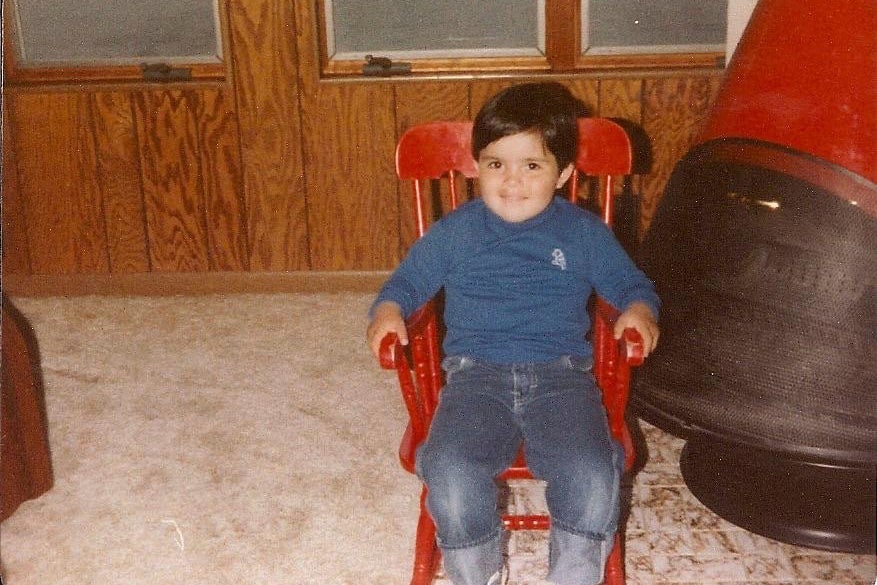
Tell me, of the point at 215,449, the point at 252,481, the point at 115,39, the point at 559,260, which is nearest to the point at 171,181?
the point at 115,39

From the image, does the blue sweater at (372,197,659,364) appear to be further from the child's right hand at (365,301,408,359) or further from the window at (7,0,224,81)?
the window at (7,0,224,81)

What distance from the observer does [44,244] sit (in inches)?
117

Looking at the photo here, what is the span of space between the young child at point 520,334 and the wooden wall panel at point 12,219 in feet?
6.04

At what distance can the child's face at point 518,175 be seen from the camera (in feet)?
5.13

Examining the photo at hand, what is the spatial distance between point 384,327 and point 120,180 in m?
1.81

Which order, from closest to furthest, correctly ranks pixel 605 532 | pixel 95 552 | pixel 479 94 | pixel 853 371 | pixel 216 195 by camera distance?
pixel 605 532
pixel 853 371
pixel 95 552
pixel 479 94
pixel 216 195

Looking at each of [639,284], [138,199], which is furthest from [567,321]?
[138,199]

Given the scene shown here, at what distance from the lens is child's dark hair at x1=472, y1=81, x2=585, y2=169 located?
1.55 metres

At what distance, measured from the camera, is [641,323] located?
1.39 meters

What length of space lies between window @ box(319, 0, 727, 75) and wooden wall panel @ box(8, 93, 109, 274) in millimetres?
835

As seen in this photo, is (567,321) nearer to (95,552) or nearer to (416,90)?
(95,552)

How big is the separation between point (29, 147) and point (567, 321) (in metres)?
2.06

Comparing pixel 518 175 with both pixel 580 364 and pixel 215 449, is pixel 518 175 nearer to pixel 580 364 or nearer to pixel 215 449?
pixel 580 364

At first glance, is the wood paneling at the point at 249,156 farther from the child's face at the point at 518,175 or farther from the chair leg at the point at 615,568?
the chair leg at the point at 615,568
